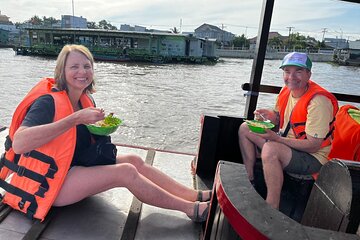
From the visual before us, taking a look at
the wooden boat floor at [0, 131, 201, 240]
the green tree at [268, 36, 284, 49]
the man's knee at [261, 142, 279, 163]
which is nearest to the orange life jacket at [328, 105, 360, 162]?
the man's knee at [261, 142, 279, 163]

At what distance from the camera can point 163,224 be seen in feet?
7.13

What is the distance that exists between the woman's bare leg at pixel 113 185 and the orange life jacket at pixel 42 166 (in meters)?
0.08

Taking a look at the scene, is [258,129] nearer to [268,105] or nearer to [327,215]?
[327,215]

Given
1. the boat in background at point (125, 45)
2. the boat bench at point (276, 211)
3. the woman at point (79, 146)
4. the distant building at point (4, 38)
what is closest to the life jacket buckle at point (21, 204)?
the woman at point (79, 146)

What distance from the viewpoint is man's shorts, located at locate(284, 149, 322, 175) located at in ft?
7.15

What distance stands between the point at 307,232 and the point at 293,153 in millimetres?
1308

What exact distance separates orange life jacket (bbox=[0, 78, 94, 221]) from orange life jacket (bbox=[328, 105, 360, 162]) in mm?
1870

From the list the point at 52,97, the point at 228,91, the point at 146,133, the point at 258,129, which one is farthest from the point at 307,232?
the point at 228,91

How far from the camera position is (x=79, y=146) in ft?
7.00

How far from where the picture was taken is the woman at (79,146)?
184 centimetres

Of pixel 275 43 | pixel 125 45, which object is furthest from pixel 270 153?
pixel 275 43

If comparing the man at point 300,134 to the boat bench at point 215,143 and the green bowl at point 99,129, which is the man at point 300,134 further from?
the green bowl at point 99,129

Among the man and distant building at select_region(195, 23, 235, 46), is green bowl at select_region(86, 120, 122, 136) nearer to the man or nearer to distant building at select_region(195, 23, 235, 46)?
the man

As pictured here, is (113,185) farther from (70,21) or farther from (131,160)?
(70,21)
